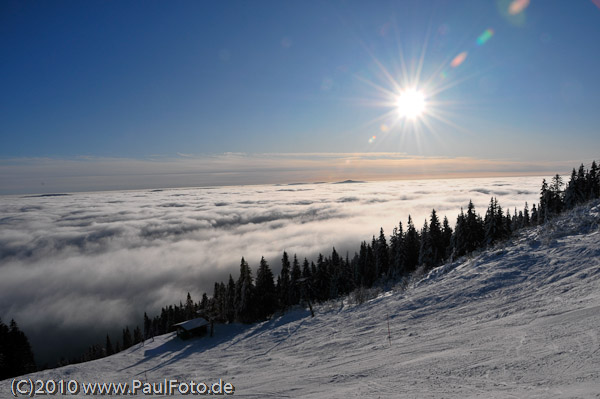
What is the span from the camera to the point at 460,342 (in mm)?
8703

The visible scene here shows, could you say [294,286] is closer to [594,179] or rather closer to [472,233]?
[472,233]


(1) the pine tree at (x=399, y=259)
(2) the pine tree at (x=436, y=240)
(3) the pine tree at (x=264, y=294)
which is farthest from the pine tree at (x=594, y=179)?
(3) the pine tree at (x=264, y=294)

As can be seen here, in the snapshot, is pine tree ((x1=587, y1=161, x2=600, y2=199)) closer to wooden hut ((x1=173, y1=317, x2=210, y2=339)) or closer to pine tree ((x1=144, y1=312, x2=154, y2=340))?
wooden hut ((x1=173, y1=317, x2=210, y2=339))

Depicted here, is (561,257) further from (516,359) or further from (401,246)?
(401,246)

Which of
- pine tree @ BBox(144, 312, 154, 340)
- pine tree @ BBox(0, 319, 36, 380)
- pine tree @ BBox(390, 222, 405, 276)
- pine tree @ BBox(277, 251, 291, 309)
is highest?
pine tree @ BBox(390, 222, 405, 276)

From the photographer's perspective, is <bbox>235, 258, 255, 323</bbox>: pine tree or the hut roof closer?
the hut roof

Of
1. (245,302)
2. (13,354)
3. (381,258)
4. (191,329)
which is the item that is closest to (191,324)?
(191,329)

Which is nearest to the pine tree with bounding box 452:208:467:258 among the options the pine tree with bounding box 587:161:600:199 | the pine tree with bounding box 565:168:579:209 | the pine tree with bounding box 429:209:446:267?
the pine tree with bounding box 429:209:446:267

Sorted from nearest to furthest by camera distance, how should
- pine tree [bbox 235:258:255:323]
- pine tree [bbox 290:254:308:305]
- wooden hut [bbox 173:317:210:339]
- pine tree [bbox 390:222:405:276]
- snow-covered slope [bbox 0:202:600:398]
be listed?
snow-covered slope [bbox 0:202:600:398]
wooden hut [bbox 173:317:210:339]
pine tree [bbox 235:258:255:323]
pine tree [bbox 290:254:308:305]
pine tree [bbox 390:222:405:276]

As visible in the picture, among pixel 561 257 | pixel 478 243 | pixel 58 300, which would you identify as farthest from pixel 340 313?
pixel 58 300

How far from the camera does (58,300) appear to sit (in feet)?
511

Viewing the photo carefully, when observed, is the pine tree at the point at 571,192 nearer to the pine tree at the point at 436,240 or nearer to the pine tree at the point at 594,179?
the pine tree at the point at 594,179

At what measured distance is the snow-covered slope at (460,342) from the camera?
596 cm

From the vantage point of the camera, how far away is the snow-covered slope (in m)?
5.96
